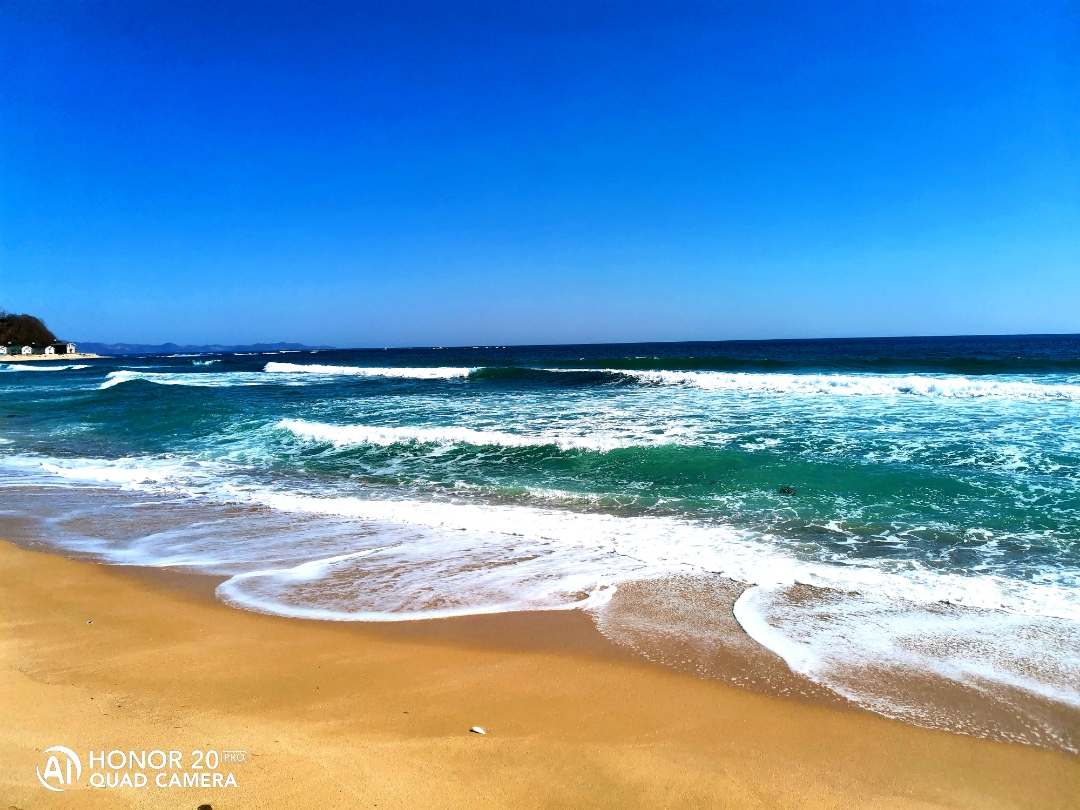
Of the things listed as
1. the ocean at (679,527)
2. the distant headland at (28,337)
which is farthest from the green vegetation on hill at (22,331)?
the ocean at (679,527)

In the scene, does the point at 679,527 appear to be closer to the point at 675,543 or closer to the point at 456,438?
the point at 675,543

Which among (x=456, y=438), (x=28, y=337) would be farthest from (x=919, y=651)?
(x=28, y=337)

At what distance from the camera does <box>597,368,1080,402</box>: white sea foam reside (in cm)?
1725

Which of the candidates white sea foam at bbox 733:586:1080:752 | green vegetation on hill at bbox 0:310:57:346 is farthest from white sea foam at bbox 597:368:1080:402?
green vegetation on hill at bbox 0:310:57:346

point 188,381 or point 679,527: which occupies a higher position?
point 188,381

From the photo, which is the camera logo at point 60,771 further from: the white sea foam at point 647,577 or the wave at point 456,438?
the wave at point 456,438

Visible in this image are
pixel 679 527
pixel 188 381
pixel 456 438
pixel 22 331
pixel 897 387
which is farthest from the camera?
pixel 22 331

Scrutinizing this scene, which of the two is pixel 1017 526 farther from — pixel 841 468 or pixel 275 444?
pixel 275 444

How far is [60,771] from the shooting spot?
256cm

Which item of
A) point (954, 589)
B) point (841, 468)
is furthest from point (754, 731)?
point (841, 468)

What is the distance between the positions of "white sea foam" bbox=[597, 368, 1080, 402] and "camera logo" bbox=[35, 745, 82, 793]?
65.3 ft

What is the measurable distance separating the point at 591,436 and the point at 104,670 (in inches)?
366

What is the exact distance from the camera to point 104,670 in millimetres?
3496

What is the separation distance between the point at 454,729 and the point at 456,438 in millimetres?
9425
